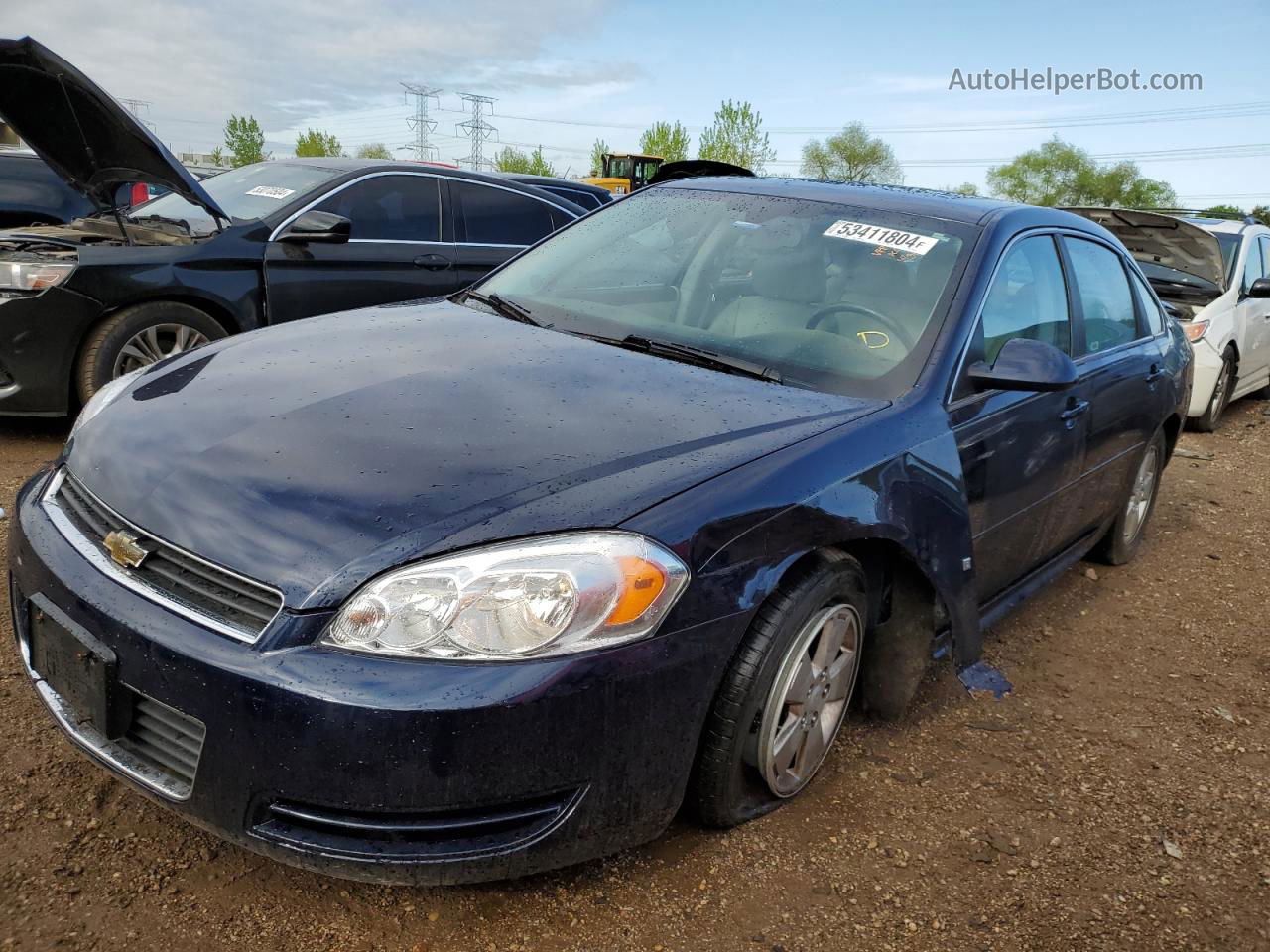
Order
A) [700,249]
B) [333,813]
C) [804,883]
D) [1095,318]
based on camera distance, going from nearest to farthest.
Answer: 1. [333,813]
2. [804,883]
3. [700,249]
4. [1095,318]

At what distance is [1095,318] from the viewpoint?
12.4ft

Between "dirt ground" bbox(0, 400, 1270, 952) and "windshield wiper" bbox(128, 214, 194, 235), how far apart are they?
3.06 m

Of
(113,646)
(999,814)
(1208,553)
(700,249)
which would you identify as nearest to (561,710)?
(113,646)

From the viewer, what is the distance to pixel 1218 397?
329 inches

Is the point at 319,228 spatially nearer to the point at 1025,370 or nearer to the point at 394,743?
the point at 1025,370

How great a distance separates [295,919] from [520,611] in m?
0.81

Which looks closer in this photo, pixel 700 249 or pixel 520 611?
pixel 520 611

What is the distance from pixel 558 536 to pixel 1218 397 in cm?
814

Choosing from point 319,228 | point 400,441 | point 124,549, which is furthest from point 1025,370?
point 319,228

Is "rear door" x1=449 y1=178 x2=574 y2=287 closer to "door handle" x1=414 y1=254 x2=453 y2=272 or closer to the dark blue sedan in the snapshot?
"door handle" x1=414 y1=254 x2=453 y2=272

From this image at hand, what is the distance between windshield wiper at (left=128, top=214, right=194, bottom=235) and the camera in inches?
219

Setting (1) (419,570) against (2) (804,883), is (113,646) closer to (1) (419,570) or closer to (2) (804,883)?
(1) (419,570)

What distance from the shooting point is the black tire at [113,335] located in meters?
5.00

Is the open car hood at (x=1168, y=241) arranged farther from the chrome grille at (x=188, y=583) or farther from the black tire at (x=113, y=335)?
the chrome grille at (x=188, y=583)
